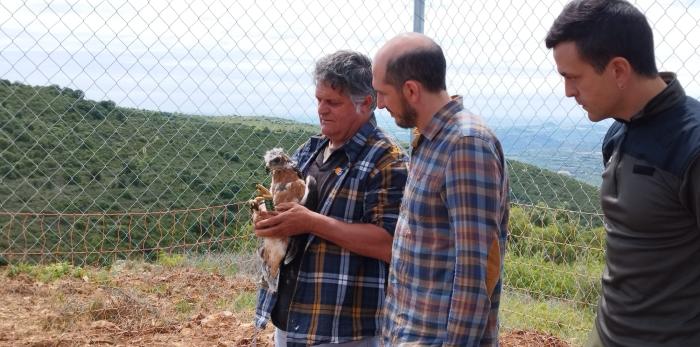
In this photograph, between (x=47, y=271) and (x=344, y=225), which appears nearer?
(x=344, y=225)

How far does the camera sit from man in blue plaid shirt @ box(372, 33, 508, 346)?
174 centimetres

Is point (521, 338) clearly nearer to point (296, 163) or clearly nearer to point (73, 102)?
point (296, 163)

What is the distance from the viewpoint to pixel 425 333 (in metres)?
1.82

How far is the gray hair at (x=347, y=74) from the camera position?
234cm

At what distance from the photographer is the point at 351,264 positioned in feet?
7.73

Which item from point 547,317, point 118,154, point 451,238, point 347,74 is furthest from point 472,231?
point 118,154

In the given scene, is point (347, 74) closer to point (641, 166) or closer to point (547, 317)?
point (641, 166)

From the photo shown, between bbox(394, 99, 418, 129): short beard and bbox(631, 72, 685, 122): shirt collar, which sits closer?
bbox(631, 72, 685, 122): shirt collar

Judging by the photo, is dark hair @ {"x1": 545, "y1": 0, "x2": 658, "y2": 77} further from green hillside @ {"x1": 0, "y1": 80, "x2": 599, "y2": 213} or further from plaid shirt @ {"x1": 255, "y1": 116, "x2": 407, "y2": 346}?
green hillside @ {"x1": 0, "y1": 80, "x2": 599, "y2": 213}

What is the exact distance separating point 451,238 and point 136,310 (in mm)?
3266

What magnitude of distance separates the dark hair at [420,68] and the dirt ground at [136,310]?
2.39 m

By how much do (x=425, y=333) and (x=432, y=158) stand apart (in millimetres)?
418

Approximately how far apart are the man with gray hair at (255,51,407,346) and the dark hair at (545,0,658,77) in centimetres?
78

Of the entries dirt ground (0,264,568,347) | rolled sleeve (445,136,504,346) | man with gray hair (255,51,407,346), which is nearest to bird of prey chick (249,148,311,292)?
man with gray hair (255,51,407,346)
